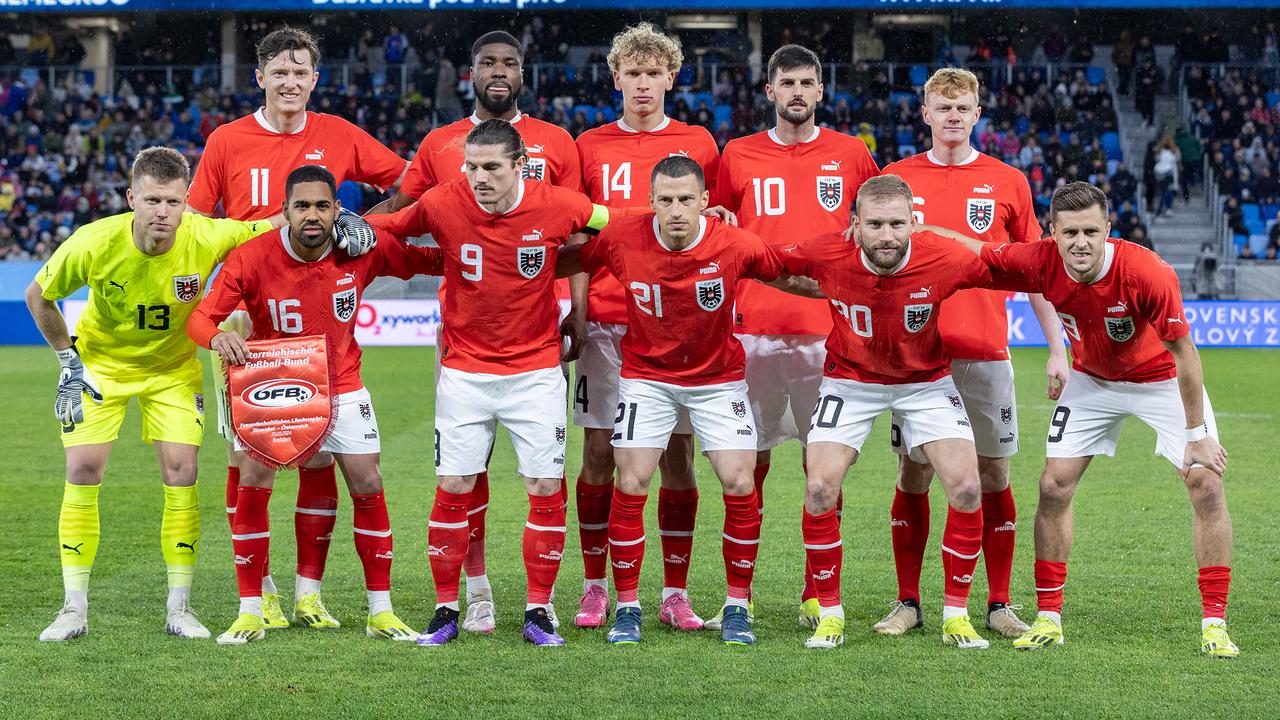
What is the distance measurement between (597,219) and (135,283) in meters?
1.87

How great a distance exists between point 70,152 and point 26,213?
1830mm

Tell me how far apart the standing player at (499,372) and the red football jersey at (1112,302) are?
182 cm

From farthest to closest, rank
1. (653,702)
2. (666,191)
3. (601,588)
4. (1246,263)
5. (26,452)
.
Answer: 1. (1246,263)
2. (26,452)
3. (601,588)
4. (666,191)
5. (653,702)

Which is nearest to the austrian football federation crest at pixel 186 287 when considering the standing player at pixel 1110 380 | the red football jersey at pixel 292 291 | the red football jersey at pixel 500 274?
the red football jersey at pixel 292 291

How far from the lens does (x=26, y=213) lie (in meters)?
26.4

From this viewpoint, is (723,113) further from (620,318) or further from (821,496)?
(821,496)

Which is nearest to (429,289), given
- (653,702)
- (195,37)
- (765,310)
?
(195,37)

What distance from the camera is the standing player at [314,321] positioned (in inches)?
205

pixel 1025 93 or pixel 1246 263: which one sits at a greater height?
pixel 1025 93

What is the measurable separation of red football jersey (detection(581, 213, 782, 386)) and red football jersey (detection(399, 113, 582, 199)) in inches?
24.8

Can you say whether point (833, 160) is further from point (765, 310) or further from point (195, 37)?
point (195, 37)

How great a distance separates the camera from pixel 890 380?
5.34m

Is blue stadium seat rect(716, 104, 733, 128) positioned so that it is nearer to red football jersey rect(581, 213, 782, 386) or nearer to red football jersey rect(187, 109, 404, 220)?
red football jersey rect(187, 109, 404, 220)

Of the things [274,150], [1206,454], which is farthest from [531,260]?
[1206,454]
